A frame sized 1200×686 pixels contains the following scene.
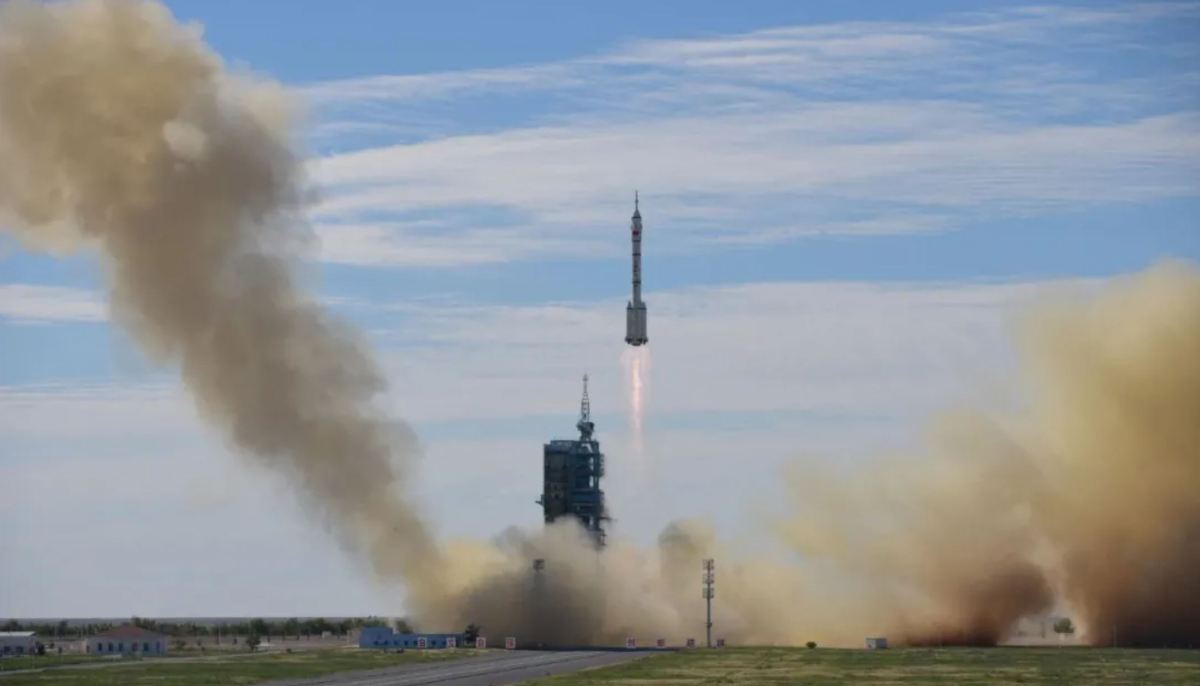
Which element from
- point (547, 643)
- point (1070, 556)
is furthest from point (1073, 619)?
point (547, 643)

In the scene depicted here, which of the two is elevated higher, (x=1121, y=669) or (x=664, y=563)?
(x=664, y=563)

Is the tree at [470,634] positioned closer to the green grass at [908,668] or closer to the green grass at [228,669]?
the green grass at [228,669]

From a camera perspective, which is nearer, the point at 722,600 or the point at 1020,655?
the point at 1020,655

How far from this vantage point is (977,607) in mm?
156625

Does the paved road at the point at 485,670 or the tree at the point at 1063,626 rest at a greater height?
the tree at the point at 1063,626

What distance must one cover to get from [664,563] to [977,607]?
27.6 metres

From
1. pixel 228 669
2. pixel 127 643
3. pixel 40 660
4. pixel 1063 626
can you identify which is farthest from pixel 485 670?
pixel 1063 626

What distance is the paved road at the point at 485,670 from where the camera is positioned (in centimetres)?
10981

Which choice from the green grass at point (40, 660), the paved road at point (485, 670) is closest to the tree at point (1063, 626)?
the paved road at point (485, 670)

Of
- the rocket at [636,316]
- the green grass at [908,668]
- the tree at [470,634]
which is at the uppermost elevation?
the rocket at [636,316]

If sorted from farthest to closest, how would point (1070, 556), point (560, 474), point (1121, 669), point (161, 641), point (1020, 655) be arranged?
point (560, 474)
point (161, 641)
point (1070, 556)
point (1020, 655)
point (1121, 669)

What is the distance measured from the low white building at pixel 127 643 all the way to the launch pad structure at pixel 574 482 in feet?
103

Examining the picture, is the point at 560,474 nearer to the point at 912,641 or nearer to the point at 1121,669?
the point at 912,641

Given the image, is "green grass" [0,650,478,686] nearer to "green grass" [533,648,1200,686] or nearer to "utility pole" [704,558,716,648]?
"green grass" [533,648,1200,686]
